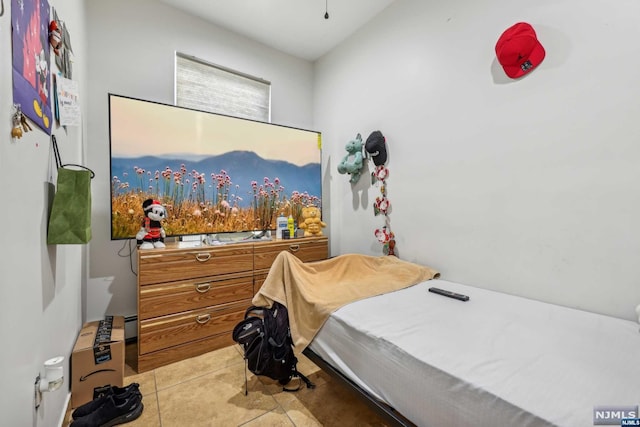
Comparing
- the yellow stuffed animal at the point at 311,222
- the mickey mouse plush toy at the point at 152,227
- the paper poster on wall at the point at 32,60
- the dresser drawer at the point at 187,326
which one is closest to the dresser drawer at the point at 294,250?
the yellow stuffed animal at the point at 311,222

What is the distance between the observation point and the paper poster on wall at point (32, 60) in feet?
2.82

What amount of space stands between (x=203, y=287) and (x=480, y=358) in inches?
75.1

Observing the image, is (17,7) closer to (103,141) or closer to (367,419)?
(103,141)

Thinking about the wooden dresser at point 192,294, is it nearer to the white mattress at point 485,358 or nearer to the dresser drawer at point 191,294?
the dresser drawer at point 191,294

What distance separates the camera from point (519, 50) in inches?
63.3

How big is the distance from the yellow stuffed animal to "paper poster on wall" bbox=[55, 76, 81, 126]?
196 cm

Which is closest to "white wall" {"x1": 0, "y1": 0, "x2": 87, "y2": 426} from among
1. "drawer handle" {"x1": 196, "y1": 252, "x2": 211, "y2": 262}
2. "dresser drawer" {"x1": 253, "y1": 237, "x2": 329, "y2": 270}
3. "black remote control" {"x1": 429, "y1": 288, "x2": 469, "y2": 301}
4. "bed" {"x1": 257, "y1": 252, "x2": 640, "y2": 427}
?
"drawer handle" {"x1": 196, "y1": 252, "x2": 211, "y2": 262}

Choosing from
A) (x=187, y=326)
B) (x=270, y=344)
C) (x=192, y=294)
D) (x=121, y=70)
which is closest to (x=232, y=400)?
(x=270, y=344)

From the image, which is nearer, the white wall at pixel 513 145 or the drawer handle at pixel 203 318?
the white wall at pixel 513 145

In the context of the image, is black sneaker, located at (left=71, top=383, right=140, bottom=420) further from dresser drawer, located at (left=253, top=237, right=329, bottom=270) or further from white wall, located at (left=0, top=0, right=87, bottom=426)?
dresser drawer, located at (left=253, top=237, right=329, bottom=270)

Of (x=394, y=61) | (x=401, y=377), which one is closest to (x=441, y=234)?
(x=401, y=377)

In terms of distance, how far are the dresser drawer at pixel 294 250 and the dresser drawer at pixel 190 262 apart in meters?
0.08

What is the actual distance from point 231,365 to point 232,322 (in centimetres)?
37

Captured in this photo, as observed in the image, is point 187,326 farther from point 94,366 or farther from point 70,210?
point 70,210
